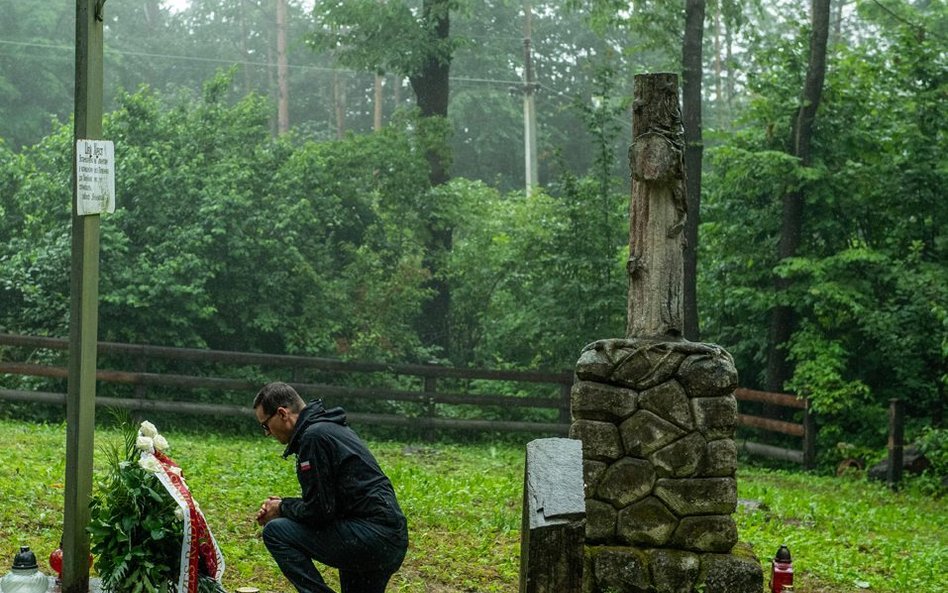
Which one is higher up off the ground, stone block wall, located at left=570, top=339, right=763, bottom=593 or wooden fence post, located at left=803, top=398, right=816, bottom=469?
stone block wall, located at left=570, top=339, right=763, bottom=593

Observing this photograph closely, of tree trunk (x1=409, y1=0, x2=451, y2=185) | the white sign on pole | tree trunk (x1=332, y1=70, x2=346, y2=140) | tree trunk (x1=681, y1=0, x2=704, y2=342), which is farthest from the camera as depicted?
tree trunk (x1=332, y1=70, x2=346, y2=140)

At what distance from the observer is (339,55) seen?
24016 millimetres

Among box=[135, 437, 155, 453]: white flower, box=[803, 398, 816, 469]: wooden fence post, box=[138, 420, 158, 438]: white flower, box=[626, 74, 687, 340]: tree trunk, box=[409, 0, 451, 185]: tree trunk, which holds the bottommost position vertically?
box=[803, 398, 816, 469]: wooden fence post

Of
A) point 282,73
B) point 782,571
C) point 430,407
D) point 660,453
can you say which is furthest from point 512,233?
point 282,73

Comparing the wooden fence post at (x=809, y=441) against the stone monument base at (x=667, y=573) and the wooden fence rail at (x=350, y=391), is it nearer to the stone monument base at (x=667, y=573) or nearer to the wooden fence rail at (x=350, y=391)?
the wooden fence rail at (x=350, y=391)

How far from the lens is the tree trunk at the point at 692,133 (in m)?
19.2

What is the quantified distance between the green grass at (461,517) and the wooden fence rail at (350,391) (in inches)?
32.5

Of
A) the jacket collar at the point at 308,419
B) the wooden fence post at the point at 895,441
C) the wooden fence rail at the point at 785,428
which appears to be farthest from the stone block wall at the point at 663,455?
the wooden fence rail at the point at 785,428

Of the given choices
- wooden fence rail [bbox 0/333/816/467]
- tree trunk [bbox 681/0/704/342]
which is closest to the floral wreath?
wooden fence rail [bbox 0/333/816/467]

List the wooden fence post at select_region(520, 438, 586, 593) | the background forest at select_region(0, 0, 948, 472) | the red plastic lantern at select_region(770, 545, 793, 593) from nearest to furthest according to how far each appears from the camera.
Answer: the wooden fence post at select_region(520, 438, 586, 593) < the red plastic lantern at select_region(770, 545, 793, 593) < the background forest at select_region(0, 0, 948, 472)

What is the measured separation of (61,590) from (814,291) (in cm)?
1298

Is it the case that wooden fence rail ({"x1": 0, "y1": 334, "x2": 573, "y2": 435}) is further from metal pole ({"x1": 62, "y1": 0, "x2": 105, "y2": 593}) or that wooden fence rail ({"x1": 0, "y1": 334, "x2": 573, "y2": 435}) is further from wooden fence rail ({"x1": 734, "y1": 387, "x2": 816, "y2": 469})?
metal pole ({"x1": 62, "y1": 0, "x2": 105, "y2": 593})

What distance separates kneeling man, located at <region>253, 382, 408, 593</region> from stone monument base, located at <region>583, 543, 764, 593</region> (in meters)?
2.47

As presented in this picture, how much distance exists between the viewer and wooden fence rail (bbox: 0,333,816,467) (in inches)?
653
